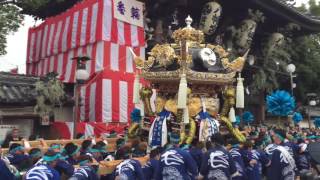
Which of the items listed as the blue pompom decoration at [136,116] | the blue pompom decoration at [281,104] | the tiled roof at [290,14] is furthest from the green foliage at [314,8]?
the blue pompom decoration at [136,116]

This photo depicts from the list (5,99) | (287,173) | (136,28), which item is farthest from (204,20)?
(287,173)

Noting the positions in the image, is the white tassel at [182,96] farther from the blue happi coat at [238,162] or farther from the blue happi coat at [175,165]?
the blue happi coat at [175,165]

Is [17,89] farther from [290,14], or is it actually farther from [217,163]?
[290,14]

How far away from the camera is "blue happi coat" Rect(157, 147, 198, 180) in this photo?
6320mm

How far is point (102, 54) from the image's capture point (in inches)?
516

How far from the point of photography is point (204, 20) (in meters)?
16.0

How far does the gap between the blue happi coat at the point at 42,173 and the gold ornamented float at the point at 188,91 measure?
399cm

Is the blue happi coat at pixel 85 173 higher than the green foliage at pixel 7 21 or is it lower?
lower

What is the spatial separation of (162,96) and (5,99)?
3.82 metres

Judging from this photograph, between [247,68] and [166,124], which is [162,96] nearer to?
[166,124]

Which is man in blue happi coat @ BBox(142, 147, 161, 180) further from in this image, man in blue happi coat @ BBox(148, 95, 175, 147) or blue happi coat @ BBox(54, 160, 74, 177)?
man in blue happi coat @ BBox(148, 95, 175, 147)

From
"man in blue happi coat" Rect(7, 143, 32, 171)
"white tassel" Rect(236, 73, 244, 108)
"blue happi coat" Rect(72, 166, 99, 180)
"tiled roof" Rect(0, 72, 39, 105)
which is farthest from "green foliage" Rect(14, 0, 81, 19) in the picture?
"blue happi coat" Rect(72, 166, 99, 180)

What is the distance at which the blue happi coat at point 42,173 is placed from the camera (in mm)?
4836

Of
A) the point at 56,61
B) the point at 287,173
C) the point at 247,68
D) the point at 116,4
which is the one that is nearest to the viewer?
the point at 287,173
